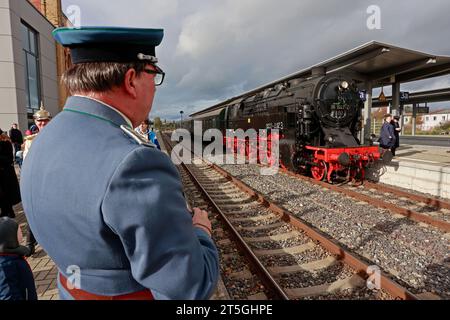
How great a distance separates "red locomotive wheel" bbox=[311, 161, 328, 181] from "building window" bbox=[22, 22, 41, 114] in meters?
15.3

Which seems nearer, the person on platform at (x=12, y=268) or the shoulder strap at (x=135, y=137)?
the shoulder strap at (x=135, y=137)

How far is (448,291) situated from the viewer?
11.7 ft

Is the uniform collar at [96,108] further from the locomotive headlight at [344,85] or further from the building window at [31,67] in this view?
the building window at [31,67]

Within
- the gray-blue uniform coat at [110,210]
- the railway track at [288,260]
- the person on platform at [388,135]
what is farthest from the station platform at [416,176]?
the gray-blue uniform coat at [110,210]

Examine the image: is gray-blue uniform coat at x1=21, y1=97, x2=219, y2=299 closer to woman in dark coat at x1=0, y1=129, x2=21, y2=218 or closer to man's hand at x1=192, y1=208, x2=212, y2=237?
man's hand at x1=192, y1=208, x2=212, y2=237

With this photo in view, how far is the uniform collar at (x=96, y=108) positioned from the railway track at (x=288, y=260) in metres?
2.90

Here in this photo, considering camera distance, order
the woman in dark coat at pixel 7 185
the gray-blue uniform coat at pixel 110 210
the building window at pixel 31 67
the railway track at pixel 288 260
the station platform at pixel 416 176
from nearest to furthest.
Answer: the gray-blue uniform coat at pixel 110 210
the railway track at pixel 288 260
the woman in dark coat at pixel 7 185
the station platform at pixel 416 176
the building window at pixel 31 67

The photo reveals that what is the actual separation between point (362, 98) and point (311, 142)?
96.9 inches

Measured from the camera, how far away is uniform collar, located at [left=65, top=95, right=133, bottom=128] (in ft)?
3.79

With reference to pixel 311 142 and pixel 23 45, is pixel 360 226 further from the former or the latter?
pixel 23 45

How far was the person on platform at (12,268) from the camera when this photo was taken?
1.99 metres

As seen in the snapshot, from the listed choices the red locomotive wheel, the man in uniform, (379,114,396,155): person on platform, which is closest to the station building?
the red locomotive wheel

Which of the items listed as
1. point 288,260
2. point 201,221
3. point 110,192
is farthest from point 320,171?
point 110,192
